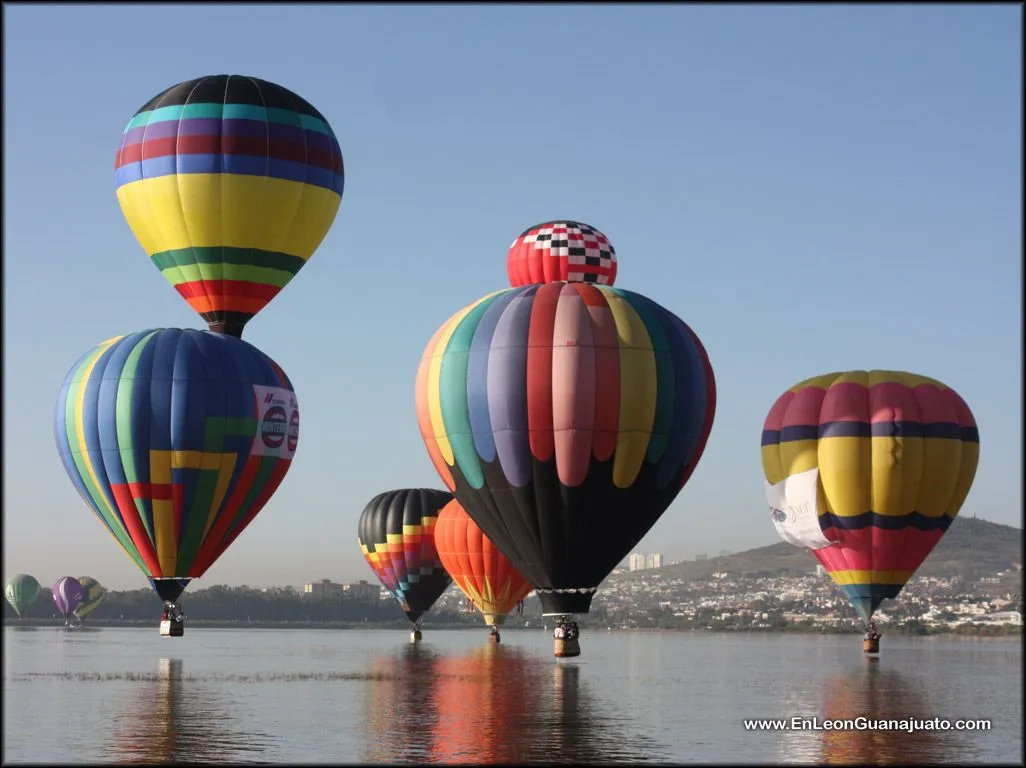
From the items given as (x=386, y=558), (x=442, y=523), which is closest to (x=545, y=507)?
(x=442, y=523)

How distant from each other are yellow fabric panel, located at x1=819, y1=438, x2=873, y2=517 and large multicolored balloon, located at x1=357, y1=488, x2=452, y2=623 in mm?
28606

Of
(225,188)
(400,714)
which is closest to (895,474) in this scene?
(400,714)

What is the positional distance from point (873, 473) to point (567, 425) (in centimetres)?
1574

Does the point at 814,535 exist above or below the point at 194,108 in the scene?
below

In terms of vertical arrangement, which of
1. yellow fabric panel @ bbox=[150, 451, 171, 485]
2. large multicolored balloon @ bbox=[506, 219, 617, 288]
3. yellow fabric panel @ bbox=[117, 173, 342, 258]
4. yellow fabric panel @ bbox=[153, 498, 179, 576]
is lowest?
yellow fabric panel @ bbox=[153, 498, 179, 576]

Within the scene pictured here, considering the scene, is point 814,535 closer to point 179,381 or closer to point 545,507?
point 545,507

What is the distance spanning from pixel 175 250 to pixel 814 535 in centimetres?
2134

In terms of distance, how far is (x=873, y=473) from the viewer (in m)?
47.4

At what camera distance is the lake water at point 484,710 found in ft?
92.8

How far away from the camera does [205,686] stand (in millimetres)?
46750

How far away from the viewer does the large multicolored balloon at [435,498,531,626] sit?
6538 centimetres

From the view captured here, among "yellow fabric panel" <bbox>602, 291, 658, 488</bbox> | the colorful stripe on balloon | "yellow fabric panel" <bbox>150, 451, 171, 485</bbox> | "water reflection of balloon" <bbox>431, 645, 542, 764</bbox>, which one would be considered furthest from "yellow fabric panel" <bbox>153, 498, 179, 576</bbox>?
"yellow fabric panel" <bbox>602, 291, 658, 488</bbox>

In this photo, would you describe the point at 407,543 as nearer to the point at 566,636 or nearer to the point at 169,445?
the point at 169,445

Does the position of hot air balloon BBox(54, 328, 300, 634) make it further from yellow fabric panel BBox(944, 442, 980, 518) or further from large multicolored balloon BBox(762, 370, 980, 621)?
yellow fabric panel BBox(944, 442, 980, 518)
